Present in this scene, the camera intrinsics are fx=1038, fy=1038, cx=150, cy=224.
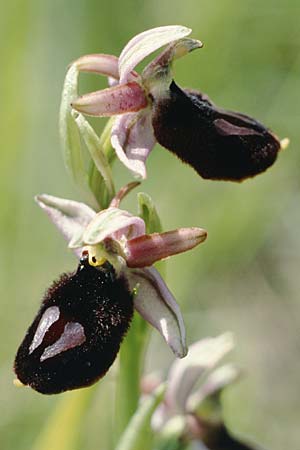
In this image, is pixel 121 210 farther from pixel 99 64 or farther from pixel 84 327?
pixel 99 64

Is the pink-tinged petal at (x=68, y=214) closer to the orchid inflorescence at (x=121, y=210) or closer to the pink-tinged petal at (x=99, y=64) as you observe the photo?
the orchid inflorescence at (x=121, y=210)

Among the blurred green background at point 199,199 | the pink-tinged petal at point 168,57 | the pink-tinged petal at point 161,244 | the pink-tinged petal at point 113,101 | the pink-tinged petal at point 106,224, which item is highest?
the pink-tinged petal at point 168,57

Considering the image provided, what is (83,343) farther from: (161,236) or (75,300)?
(161,236)

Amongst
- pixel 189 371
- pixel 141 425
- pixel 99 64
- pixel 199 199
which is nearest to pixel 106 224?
pixel 99 64

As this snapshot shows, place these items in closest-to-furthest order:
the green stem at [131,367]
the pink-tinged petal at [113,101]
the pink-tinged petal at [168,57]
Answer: the pink-tinged petal at [113,101]
the pink-tinged petal at [168,57]
the green stem at [131,367]

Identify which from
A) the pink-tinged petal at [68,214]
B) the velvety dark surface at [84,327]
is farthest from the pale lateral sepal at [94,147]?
the velvety dark surface at [84,327]
